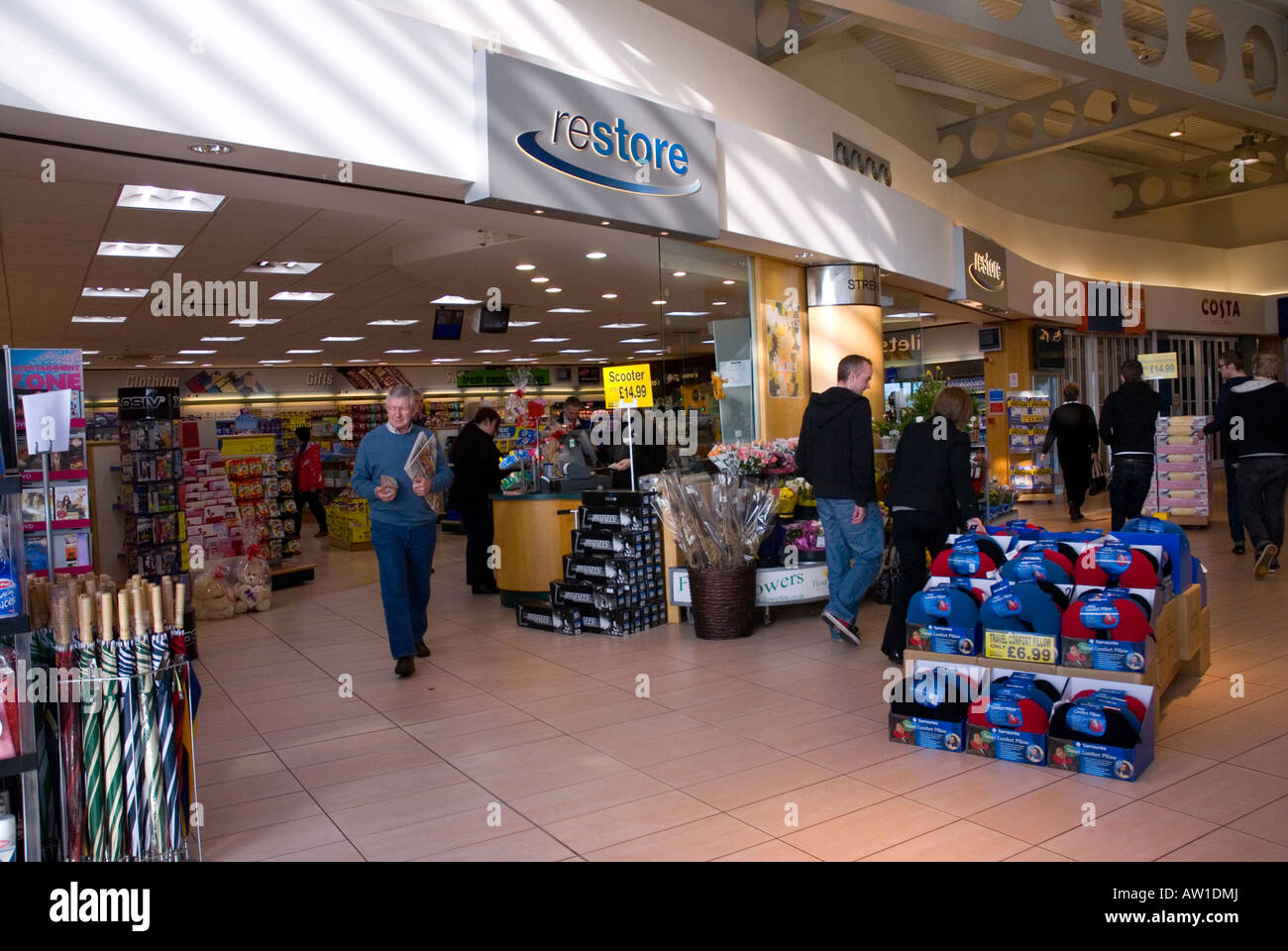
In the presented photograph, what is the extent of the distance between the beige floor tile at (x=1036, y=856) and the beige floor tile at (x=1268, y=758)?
3.88 feet

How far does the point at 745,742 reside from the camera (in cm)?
412

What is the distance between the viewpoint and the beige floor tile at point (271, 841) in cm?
321

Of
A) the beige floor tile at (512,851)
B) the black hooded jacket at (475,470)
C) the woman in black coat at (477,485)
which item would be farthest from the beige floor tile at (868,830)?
the black hooded jacket at (475,470)

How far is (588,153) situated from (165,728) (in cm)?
402

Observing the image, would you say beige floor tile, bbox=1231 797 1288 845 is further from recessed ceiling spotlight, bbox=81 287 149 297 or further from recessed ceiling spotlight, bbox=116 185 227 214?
recessed ceiling spotlight, bbox=81 287 149 297

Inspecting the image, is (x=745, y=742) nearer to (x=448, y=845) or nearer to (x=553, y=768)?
(x=553, y=768)

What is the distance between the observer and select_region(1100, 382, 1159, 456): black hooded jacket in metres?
8.53

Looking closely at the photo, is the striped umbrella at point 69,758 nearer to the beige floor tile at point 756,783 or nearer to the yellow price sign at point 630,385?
the beige floor tile at point 756,783

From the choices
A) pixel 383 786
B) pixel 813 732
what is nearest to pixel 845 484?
pixel 813 732

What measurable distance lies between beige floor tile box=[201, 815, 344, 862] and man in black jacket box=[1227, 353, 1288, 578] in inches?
278

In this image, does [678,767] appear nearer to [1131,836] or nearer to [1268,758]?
[1131,836]

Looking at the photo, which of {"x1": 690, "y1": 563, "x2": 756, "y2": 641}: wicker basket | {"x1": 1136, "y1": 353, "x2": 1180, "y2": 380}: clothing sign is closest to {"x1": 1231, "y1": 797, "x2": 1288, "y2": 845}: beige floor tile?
{"x1": 690, "y1": 563, "x2": 756, "y2": 641}: wicker basket

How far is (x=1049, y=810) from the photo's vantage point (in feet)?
10.7
